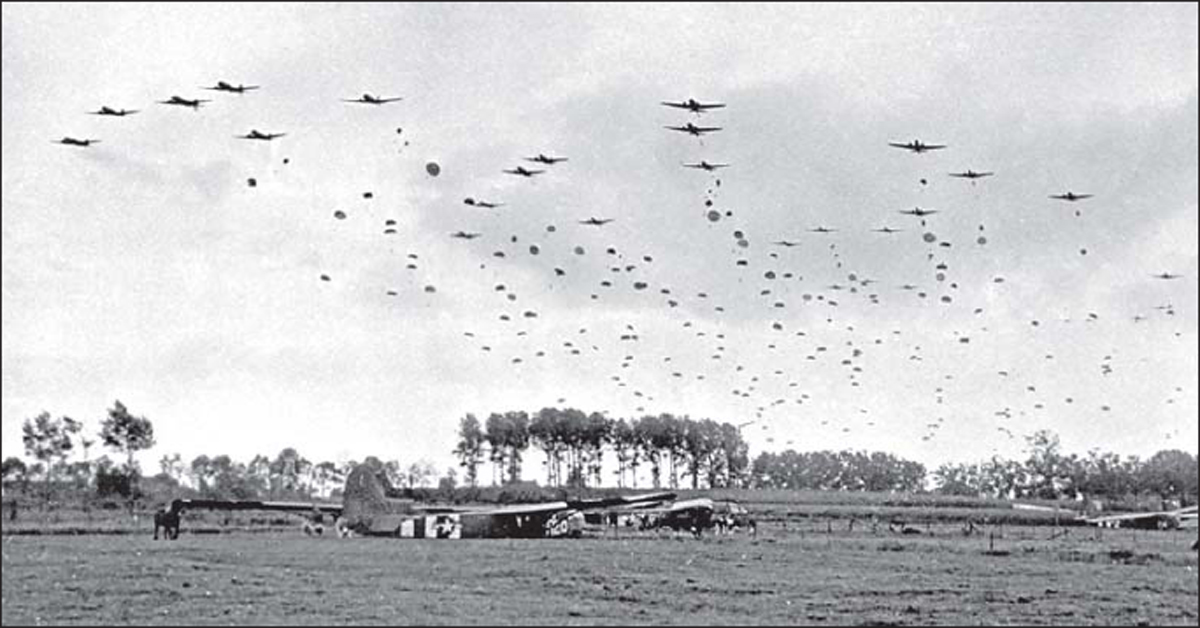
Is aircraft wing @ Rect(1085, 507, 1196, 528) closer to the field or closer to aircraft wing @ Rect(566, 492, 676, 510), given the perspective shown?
the field

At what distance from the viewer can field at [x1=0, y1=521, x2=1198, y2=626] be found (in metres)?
22.5

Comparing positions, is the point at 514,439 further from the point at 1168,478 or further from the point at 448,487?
the point at 1168,478

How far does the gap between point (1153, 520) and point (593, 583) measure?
6733cm

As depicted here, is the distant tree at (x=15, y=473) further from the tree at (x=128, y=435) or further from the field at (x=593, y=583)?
the field at (x=593, y=583)

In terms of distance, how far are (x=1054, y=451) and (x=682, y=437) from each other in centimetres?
5068

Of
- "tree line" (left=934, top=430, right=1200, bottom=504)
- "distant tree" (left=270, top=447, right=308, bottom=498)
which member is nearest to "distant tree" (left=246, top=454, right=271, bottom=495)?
"distant tree" (left=270, top=447, right=308, bottom=498)

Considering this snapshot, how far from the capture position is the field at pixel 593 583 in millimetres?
22500

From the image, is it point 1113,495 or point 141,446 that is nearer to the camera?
point 141,446

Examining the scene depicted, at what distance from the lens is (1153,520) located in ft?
268

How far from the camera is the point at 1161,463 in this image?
13325 cm

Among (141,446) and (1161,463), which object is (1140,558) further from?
(1161,463)

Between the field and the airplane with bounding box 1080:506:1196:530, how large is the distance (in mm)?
33792

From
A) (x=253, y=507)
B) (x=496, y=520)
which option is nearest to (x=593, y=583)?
(x=496, y=520)

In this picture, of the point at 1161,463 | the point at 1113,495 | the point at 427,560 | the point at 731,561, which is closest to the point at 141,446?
the point at 427,560
